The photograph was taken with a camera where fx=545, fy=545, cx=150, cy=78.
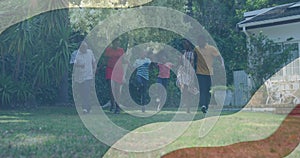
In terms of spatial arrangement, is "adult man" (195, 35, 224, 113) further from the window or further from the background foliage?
the window

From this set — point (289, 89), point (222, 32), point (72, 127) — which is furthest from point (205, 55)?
point (222, 32)

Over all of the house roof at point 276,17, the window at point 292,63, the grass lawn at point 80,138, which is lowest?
the window at point 292,63

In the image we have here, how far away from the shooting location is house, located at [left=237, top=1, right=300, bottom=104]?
14500mm

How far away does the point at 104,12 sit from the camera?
15945 millimetres

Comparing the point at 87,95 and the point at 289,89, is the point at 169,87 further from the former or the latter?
the point at 87,95

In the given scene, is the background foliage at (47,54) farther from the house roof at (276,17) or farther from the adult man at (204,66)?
the adult man at (204,66)

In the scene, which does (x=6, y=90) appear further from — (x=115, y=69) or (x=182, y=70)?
(x=182, y=70)

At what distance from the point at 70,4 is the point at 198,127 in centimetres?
814

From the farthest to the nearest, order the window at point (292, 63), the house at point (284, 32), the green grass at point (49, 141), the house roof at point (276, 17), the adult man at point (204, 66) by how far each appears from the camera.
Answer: the window at point (292, 63)
the house roof at point (276, 17)
the house at point (284, 32)
the adult man at point (204, 66)
the green grass at point (49, 141)

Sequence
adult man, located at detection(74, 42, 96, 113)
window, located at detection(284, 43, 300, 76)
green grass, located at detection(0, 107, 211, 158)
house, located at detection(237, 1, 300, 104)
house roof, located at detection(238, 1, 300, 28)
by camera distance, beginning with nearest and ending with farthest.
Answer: green grass, located at detection(0, 107, 211, 158), adult man, located at detection(74, 42, 96, 113), house, located at detection(237, 1, 300, 104), house roof, located at detection(238, 1, 300, 28), window, located at detection(284, 43, 300, 76)

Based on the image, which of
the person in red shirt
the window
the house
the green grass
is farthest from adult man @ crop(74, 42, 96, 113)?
the window

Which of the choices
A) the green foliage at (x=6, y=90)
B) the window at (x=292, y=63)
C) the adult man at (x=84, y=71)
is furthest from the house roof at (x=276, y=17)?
the green foliage at (x=6, y=90)

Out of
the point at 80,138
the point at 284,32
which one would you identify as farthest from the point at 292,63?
the point at 80,138

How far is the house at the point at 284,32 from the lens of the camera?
14.5 metres
